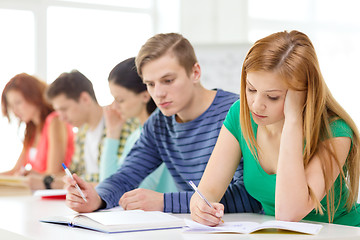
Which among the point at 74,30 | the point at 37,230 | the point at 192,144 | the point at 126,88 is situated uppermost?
the point at 74,30

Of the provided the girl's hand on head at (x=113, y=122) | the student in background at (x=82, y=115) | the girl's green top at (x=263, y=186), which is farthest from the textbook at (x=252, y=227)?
the student in background at (x=82, y=115)

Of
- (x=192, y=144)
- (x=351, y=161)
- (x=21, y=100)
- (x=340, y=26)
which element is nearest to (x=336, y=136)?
(x=351, y=161)

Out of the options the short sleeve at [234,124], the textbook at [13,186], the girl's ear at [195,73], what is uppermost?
the girl's ear at [195,73]

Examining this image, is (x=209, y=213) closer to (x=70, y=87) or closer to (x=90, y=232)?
(x=90, y=232)

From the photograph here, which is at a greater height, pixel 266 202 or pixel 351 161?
pixel 351 161

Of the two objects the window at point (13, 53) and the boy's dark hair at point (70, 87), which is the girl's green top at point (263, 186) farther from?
the window at point (13, 53)

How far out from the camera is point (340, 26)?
4.98 metres

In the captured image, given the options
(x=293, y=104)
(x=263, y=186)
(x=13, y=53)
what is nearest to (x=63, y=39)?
(x=13, y=53)

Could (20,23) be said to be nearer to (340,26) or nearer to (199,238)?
(340,26)

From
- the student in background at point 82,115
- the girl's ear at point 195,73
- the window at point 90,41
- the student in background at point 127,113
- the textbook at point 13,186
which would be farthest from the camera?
the window at point 90,41

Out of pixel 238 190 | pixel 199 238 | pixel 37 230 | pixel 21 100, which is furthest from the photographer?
pixel 21 100

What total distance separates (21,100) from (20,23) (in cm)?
208

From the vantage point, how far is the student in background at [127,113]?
2.30m

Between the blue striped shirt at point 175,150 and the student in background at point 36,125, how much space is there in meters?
1.41
